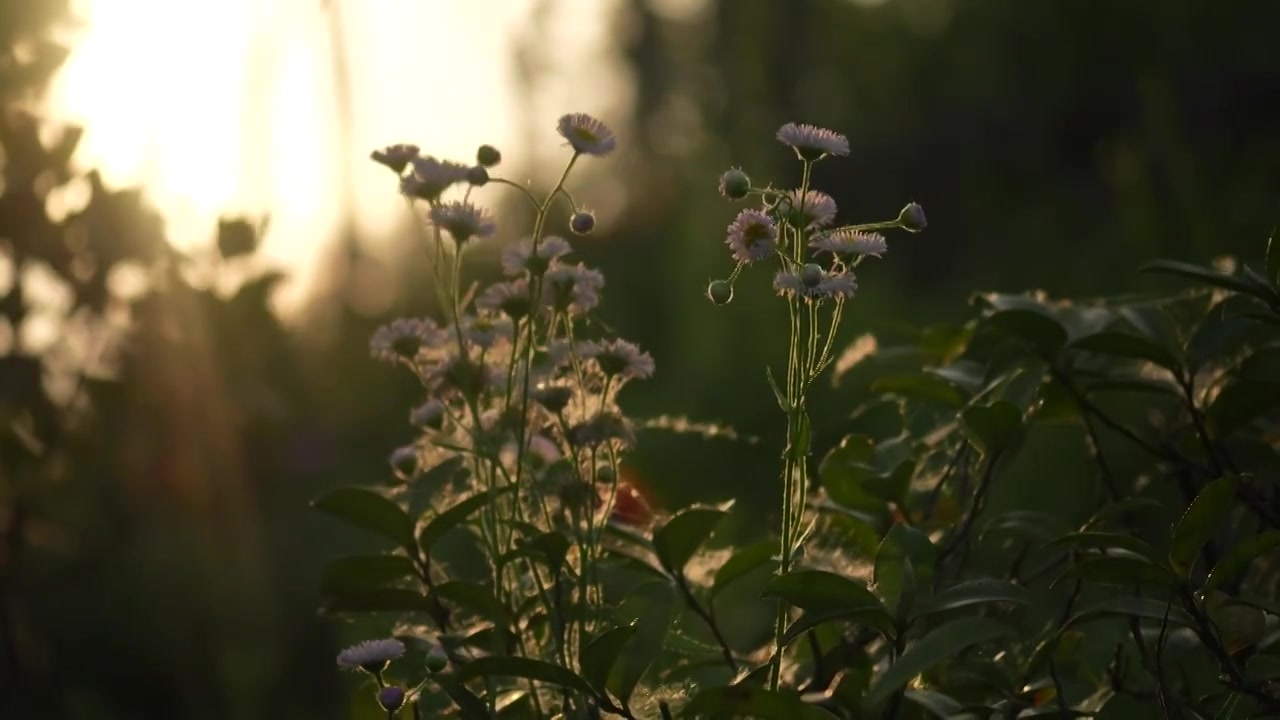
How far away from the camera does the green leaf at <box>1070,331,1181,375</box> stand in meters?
1.00

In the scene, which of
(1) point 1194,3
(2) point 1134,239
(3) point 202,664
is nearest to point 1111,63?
(1) point 1194,3

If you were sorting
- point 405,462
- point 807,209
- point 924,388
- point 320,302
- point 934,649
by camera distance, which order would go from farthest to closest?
1. point 320,302
2. point 924,388
3. point 405,462
4. point 807,209
5. point 934,649

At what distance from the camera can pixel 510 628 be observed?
93cm

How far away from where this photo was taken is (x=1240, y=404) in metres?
1.00

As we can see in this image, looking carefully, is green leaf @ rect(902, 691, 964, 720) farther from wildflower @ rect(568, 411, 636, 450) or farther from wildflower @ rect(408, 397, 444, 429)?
wildflower @ rect(408, 397, 444, 429)

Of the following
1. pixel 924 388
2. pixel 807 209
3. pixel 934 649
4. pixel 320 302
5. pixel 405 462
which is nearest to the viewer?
pixel 934 649

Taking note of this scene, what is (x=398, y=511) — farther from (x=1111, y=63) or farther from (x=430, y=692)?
(x=1111, y=63)

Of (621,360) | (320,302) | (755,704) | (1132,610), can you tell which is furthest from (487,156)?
(320,302)

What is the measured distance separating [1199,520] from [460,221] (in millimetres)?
494

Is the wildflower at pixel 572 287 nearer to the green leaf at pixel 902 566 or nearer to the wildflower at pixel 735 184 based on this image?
the wildflower at pixel 735 184

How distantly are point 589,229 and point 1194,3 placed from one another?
24.9 ft

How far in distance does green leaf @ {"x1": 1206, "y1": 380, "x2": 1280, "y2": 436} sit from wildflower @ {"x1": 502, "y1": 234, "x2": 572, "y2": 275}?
1.66ft

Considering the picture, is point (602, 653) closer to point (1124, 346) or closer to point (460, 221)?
point (460, 221)

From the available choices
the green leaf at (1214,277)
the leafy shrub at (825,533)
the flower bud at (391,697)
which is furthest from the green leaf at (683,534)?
the green leaf at (1214,277)
